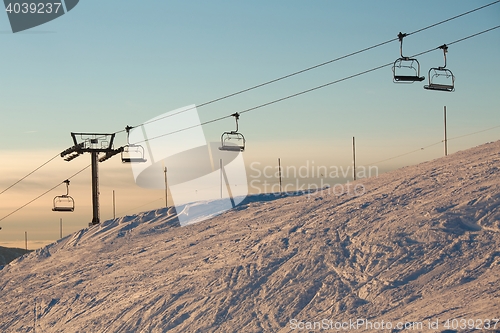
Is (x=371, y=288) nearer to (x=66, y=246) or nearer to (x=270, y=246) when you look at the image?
(x=270, y=246)

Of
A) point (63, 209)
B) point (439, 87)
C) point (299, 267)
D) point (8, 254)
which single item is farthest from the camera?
point (8, 254)

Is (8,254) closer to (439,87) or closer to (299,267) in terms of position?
(299,267)

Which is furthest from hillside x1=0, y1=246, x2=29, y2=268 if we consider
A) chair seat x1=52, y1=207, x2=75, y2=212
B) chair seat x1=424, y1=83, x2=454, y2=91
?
chair seat x1=424, y1=83, x2=454, y2=91

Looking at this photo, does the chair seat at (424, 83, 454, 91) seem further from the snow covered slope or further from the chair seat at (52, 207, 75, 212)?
the chair seat at (52, 207, 75, 212)

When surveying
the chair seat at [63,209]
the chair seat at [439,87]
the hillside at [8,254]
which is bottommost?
the hillside at [8,254]

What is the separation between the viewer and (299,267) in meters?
42.3

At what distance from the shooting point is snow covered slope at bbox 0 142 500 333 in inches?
1475

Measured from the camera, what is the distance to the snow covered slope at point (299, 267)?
37469 millimetres

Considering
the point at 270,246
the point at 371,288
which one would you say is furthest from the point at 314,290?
the point at 270,246

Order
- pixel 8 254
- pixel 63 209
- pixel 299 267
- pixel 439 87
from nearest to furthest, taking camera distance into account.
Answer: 1. pixel 439 87
2. pixel 299 267
3. pixel 63 209
4. pixel 8 254

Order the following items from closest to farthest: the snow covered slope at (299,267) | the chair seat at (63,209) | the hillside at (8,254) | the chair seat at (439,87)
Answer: the chair seat at (439,87), the snow covered slope at (299,267), the chair seat at (63,209), the hillside at (8,254)

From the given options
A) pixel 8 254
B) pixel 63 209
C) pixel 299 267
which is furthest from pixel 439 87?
pixel 8 254

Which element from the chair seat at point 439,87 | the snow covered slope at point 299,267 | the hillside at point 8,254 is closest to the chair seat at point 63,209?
the snow covered slope at point 299,267

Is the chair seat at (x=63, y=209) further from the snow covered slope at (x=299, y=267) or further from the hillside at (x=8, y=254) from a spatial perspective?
the hillside at (x=8, y=254)
